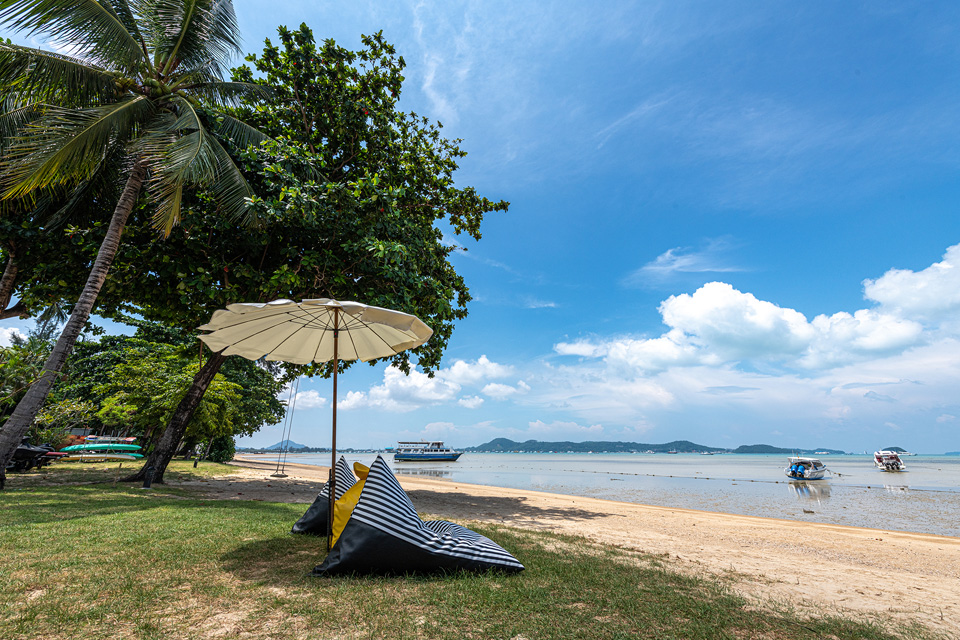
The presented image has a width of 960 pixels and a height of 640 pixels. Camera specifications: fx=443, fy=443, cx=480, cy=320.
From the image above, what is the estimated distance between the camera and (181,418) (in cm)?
1181

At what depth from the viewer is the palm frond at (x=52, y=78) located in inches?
342

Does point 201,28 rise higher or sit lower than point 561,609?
higher

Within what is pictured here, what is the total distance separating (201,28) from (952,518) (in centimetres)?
2795

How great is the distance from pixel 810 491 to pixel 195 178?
32751 mm

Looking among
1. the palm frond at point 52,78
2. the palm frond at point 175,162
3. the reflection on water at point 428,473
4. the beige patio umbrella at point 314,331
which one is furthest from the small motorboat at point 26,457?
the reflection on water at point 428,473

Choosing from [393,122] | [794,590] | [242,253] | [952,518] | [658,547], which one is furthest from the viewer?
[952,518]

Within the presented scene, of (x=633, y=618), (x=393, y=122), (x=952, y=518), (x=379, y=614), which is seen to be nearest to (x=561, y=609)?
(x=633, y=618)

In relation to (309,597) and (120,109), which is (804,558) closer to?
(309,597)

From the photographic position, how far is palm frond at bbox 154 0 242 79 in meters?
10.3

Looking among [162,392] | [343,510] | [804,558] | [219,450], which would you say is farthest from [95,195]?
[219,450]

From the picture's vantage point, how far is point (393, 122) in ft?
43.0

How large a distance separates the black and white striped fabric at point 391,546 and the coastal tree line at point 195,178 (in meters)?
6.36

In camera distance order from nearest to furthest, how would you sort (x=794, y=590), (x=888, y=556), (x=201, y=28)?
(x=794, y=590) < (x=888, y=556) < (x=201, y=28)

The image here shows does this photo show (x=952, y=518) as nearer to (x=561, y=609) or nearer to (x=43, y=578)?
(x=561, y=609)
